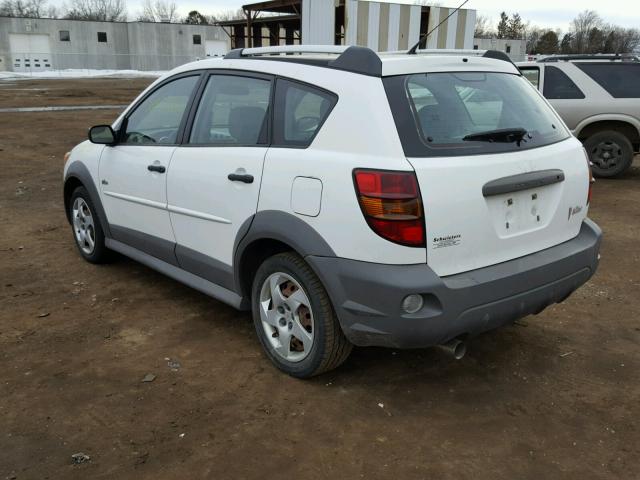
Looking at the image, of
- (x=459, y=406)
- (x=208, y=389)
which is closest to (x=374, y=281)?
(x=459, y=406)

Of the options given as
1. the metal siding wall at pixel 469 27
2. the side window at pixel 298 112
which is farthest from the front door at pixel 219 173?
the metal siding wall at pixel 469 27

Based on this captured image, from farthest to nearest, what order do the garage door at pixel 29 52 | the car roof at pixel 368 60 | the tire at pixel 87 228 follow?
1. the garage door at pixel 29 52
2. the tire at pixel 87 228
3. the car roof at pixel 368 60

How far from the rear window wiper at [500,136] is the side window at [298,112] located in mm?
728

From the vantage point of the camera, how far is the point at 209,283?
154 inches

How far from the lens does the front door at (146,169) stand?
4102mm

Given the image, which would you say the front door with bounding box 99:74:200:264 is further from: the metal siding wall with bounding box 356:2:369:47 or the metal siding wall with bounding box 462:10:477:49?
the metal siding wall with bounding box 462:10:477:49

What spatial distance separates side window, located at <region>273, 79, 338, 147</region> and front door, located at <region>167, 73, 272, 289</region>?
11 centimetres

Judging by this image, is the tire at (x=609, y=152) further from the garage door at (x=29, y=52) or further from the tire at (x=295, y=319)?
the garage door at (x=29, y=52)

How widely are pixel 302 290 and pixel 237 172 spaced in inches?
31.2

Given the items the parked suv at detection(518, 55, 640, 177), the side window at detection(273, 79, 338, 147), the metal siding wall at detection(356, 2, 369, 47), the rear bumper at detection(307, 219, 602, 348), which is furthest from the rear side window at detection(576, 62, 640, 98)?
the metal siding wall at detection(356, 2, 369, 47)

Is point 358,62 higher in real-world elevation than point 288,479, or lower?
higher

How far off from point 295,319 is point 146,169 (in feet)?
5.57

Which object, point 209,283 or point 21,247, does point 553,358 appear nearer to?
point 209,283

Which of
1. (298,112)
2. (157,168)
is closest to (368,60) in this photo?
(298,112)
